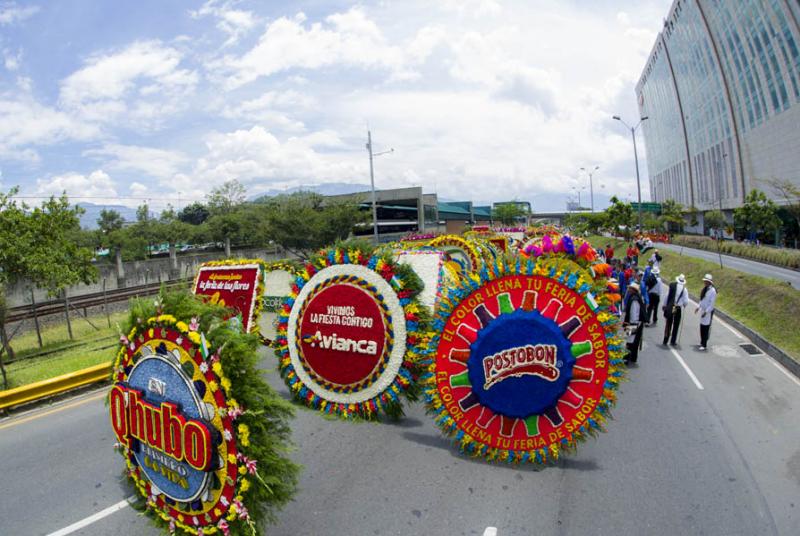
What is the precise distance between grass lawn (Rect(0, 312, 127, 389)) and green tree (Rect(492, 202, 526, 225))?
308 feet

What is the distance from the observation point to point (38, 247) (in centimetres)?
1455

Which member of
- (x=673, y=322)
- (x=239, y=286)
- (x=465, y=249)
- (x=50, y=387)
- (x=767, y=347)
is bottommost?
(x=767, y=347)

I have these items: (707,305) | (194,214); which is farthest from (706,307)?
(194,214)

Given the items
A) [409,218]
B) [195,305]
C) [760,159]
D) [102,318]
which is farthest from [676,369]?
[409,218]

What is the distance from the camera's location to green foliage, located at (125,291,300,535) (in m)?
3.38

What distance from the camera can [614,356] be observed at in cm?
502

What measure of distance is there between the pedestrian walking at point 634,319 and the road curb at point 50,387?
9.04 m

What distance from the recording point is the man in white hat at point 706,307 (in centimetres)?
1034

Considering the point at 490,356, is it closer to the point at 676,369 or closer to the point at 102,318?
the point at 676,369

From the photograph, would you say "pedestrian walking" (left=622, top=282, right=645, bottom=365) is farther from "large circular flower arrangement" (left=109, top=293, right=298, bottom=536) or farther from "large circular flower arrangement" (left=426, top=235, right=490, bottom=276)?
"large circular flower arrangement" (left=109, top=293, right=298, bottom=536)

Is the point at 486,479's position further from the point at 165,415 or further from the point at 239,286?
the point at 239,286

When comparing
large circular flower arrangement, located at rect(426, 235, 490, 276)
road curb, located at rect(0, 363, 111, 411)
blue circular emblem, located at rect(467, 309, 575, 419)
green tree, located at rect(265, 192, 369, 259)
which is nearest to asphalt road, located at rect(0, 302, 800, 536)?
road curb, located at rect(0, 363, 111, 411)

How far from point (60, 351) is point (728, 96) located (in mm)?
65598

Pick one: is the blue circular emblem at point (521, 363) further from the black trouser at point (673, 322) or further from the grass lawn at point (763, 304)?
the black trouser at point (673, 322)
